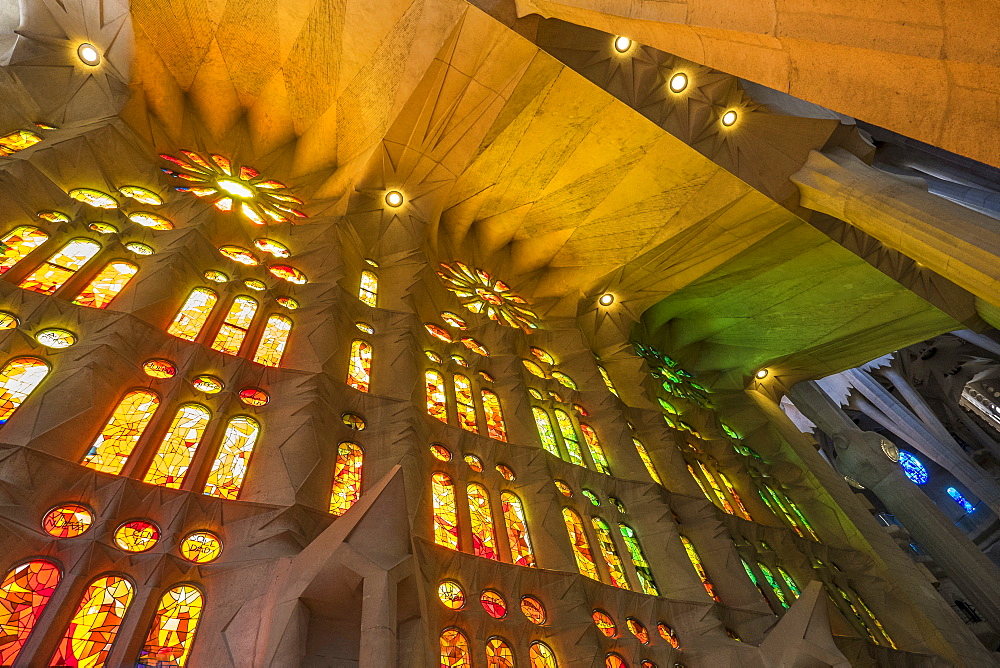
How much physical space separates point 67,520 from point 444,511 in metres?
4.19

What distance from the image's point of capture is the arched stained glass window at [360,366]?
9.93 metres

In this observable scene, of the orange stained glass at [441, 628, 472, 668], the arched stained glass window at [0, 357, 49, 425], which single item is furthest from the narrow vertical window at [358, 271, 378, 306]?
the orange stained glass at [441, 628, 472, 668]

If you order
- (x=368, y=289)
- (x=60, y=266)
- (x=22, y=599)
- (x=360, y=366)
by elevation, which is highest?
(x=368, y=289)

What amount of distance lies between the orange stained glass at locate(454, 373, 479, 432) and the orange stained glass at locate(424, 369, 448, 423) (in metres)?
0.32

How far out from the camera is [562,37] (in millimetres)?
11250

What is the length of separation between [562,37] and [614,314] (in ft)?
24.3

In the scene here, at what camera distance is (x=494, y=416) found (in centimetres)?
1169

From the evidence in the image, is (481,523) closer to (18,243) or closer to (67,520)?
(67,520)

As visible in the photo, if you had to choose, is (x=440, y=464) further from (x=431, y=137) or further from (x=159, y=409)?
(x=431, y=137)

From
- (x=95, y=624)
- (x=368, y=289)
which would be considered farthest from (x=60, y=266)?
(x=368, y=289)

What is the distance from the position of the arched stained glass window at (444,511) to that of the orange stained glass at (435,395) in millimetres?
1148

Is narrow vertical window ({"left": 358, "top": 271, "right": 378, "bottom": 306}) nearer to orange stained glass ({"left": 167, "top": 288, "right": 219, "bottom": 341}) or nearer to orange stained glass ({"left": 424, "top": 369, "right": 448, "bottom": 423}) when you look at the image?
orange stained glass ({"left": 424, "top": 369, "right": 448, "bottom": 423})

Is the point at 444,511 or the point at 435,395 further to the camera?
the point at 435,395

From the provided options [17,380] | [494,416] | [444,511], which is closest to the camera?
[17,380]
